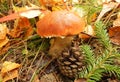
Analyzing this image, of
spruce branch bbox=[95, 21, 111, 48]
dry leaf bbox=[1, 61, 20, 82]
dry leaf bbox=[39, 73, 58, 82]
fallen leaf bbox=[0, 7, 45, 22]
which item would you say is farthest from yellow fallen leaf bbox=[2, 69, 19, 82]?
spruce branch bbox=[95, 21, 111, 48]

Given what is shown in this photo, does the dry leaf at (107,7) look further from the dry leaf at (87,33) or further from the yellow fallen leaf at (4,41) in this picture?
the yellow fallen leaf at (4,41)

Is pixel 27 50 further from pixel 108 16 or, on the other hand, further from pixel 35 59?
pixel 108 16

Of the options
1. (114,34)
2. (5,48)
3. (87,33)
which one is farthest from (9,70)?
(114,34)

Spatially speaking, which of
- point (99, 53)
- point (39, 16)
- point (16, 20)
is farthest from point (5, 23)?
point (99, 53)

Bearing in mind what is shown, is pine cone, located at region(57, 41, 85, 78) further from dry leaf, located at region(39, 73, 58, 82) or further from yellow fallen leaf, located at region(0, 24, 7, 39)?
yellow fallen leaf, located at region(0, 24, 7, 39)

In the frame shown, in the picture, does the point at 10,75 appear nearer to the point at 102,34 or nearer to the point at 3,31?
the point at 3,31

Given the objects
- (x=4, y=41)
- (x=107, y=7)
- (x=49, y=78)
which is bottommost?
(x=49, y=78)
